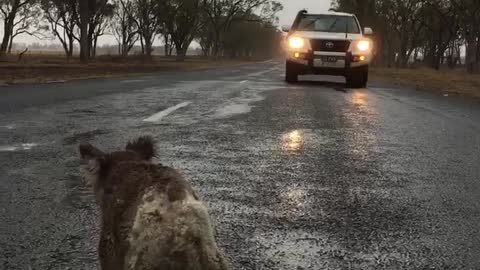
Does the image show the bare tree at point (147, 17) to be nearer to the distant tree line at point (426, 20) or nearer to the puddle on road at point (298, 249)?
the distant tree line at point (426, 20)

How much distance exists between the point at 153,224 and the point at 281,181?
13.3ft

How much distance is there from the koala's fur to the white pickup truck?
16448 millimetres

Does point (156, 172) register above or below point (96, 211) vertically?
above

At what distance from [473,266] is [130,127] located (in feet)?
20.2

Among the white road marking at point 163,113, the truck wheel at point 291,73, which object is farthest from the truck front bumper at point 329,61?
the white road marking at point 163,113

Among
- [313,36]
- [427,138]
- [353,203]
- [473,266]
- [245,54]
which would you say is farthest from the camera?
[245,54]

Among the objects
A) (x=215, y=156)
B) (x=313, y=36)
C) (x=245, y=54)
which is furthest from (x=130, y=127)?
(x=245, y=54)

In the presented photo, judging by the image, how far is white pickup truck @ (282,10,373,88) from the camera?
59.4 feet

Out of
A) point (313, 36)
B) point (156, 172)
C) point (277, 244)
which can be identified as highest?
point (313, 36)

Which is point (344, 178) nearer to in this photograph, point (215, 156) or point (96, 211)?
point (215, 156)

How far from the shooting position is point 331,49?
18188 millimetres

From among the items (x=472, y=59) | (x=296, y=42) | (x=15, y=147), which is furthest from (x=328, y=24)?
(x=472, y=59)

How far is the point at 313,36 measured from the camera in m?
18.3

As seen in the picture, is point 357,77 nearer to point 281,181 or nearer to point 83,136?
point 83,136
